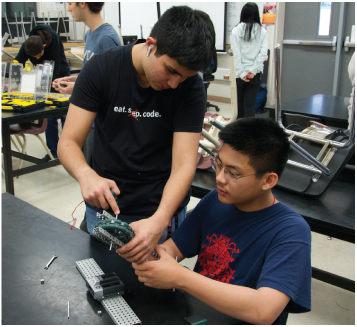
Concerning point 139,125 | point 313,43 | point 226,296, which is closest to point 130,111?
point 139,125

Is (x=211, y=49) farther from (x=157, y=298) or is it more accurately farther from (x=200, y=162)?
(x=200, y=162)

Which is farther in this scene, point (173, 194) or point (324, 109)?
point (324, 109)

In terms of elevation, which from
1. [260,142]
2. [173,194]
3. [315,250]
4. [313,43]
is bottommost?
[315,250]

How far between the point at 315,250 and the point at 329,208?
2.14ft

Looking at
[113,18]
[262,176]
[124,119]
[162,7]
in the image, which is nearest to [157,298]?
[262,176]

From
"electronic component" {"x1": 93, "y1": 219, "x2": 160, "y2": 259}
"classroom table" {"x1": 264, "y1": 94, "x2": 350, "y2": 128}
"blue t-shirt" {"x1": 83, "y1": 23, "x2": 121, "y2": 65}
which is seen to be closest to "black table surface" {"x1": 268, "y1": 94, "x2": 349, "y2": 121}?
"classroom table" {"x1": 264, "y1": 94, "x2": 350, "y2": 128}

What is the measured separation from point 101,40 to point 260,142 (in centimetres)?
141

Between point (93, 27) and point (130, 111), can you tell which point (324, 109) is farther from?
point (130, 111)

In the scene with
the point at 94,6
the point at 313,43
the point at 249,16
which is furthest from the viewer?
the point at 313,43

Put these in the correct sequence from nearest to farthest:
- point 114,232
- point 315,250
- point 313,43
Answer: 1. point 114,232
2. point 315,250
3. point 313,43

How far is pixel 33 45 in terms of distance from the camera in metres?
3.26

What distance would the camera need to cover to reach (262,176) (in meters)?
1.05

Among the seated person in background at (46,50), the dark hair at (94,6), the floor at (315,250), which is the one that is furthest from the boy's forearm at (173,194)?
the seated person in background at (46,50)

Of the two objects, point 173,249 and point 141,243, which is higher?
point 141,243
